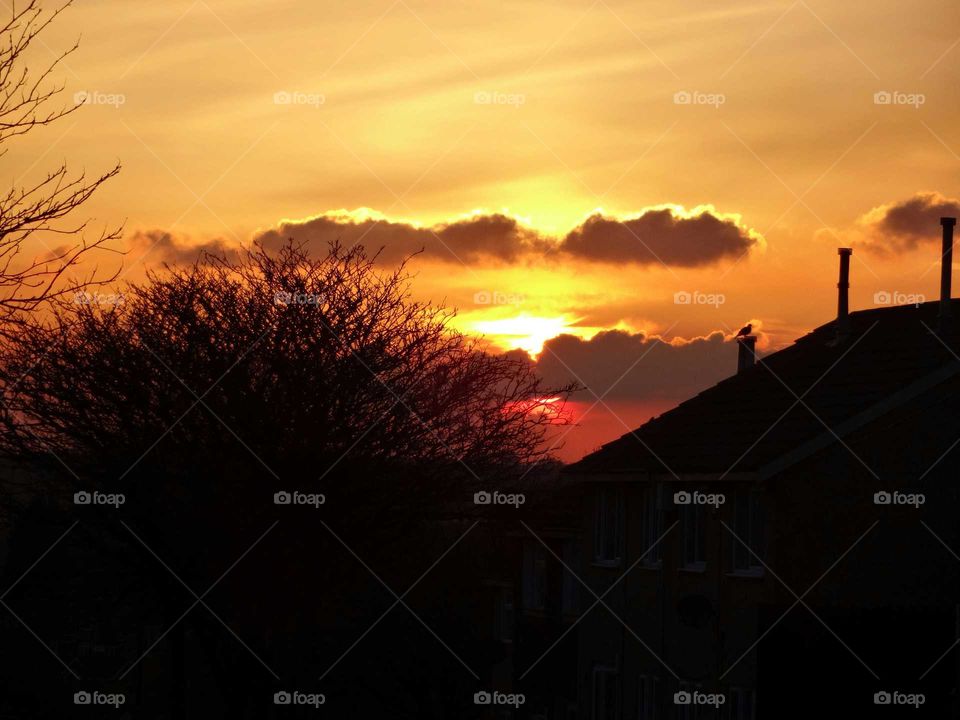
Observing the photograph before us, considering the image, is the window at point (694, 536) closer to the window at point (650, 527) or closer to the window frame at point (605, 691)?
the window at point (650, 527)

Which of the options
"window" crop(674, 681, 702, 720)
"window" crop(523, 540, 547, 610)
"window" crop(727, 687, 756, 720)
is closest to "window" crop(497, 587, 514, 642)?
"window" crop(523, 540, 547, 610)

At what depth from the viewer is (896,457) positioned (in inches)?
973

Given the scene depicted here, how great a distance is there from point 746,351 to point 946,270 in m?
8.32

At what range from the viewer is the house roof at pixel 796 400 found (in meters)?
24.9

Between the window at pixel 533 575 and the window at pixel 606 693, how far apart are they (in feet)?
14.5

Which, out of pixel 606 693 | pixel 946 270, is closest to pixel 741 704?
pixel 606 693

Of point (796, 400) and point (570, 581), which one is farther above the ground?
point (796, 400)

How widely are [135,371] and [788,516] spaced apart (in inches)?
475

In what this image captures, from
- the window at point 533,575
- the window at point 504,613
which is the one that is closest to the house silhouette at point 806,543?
the window at point 533,575

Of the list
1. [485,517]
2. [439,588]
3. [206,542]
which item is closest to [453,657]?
[439,588]

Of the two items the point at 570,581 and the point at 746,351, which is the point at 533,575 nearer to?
the point at 570,581

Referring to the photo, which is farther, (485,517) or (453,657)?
(453,657)

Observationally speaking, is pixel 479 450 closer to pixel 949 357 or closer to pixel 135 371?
pixel 135 371

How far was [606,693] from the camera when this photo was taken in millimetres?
29719
